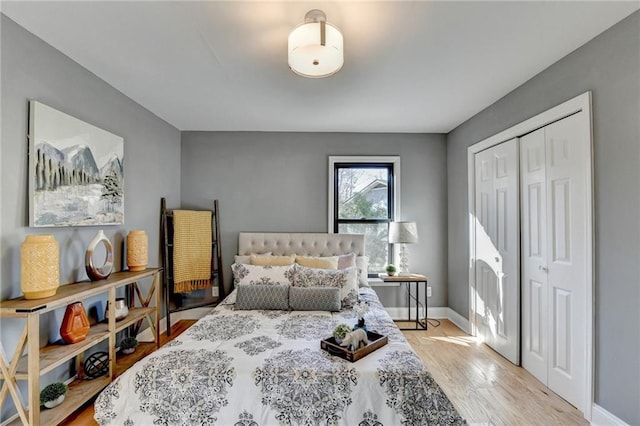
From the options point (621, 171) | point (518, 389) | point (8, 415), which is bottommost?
point (518, 389)

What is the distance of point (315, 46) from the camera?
181cm

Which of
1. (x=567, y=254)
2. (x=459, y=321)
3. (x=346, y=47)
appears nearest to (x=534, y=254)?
(x=567, y=254)

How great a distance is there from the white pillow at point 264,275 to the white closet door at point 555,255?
2.21 m

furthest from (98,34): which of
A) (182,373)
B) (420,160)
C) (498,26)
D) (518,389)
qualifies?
(518,389)

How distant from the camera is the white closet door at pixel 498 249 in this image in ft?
9.62

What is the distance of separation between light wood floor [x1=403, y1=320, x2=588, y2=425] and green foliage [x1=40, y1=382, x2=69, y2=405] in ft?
8.87

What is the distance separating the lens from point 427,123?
387 cm

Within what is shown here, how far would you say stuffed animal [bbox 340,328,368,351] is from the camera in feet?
6.38

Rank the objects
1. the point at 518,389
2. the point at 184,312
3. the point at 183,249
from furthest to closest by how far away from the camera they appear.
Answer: the point at 184,312 < the point at 183,249 < the point at 518,389

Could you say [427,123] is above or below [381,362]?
above

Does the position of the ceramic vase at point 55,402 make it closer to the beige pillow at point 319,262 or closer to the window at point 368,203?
the beige pillow at point 319,262

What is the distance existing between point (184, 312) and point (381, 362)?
3.20 metres

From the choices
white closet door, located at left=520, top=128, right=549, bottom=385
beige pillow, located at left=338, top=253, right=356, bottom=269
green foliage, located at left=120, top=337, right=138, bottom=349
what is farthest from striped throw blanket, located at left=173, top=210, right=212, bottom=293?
white closet door, located at left=520, top=128, right=549, bottom=385

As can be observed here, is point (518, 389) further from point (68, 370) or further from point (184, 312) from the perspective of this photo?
point (184, 312)
